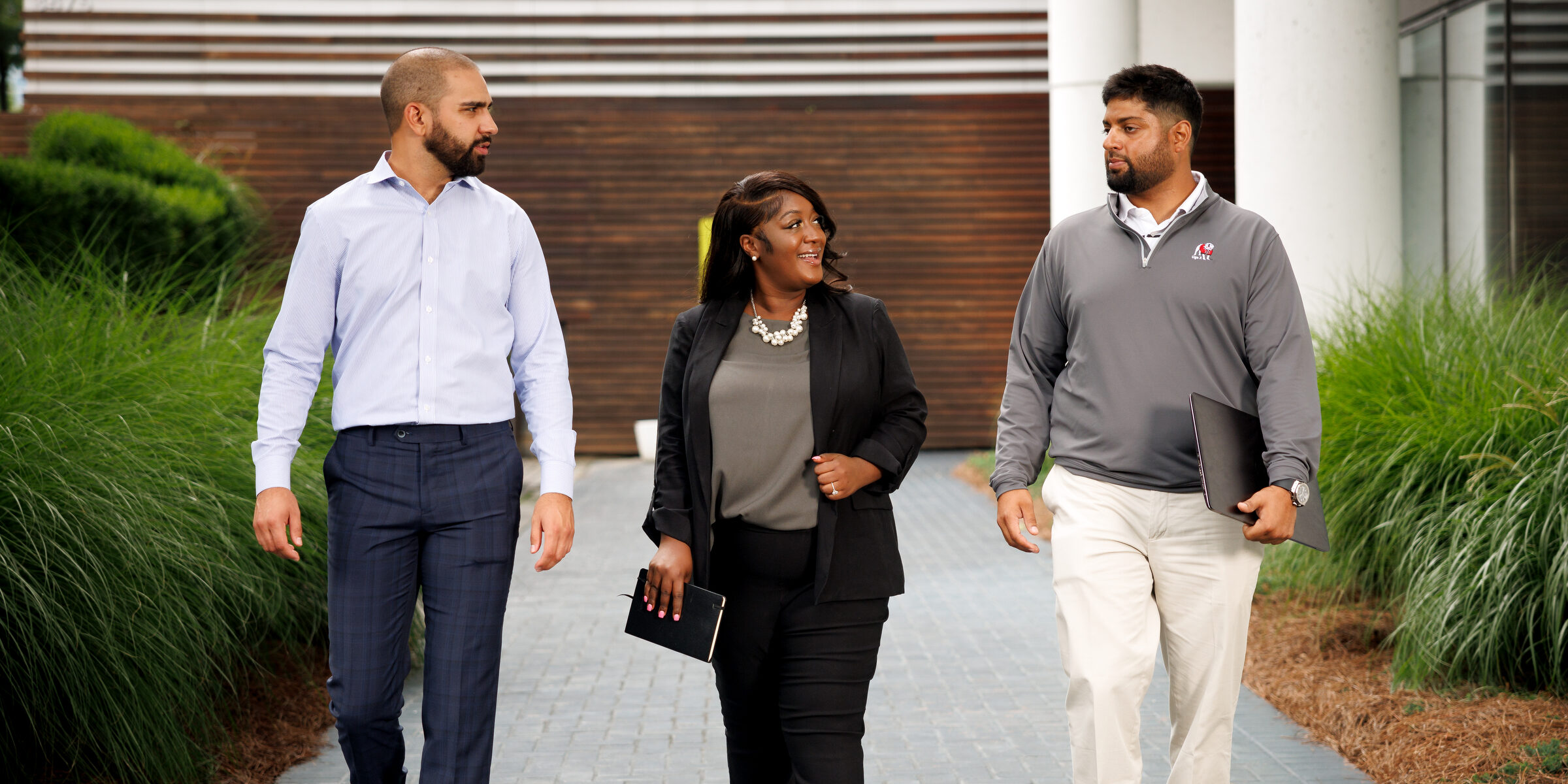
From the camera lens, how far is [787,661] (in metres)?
3.34

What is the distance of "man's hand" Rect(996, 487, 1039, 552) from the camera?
353 centimetres

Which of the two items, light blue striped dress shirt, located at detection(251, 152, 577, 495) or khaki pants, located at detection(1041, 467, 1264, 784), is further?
khaki pants, located at detection(1041, 467, 1264, 784)

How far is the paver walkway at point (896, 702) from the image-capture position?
4934 millimetres

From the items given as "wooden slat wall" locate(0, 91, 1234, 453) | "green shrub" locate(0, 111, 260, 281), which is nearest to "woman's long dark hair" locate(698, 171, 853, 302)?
"green shrub" locate(0, 111, 260, 281)

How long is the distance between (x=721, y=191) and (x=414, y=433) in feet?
46.3

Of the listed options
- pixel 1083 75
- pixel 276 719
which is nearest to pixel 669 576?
pixel 276 719

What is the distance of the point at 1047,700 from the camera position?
5.89 metres

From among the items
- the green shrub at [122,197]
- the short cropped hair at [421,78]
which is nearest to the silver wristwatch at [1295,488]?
the short cropped hair at [421,78]

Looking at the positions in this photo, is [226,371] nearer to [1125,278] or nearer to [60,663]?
[60,663]

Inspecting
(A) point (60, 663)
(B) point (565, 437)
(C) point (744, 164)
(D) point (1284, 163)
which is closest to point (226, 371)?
(A) point (60, 663)

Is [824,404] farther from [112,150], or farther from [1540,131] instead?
[112,150]

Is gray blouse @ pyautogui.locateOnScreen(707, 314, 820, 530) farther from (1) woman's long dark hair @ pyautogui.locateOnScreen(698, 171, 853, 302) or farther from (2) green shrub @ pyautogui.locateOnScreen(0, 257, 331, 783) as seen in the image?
(2) green shrub @ pyautogui.locateOnScreen(0, 257, 331, 783)

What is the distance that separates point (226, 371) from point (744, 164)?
460 inches

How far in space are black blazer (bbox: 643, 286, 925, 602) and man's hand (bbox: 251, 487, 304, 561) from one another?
793 mm
